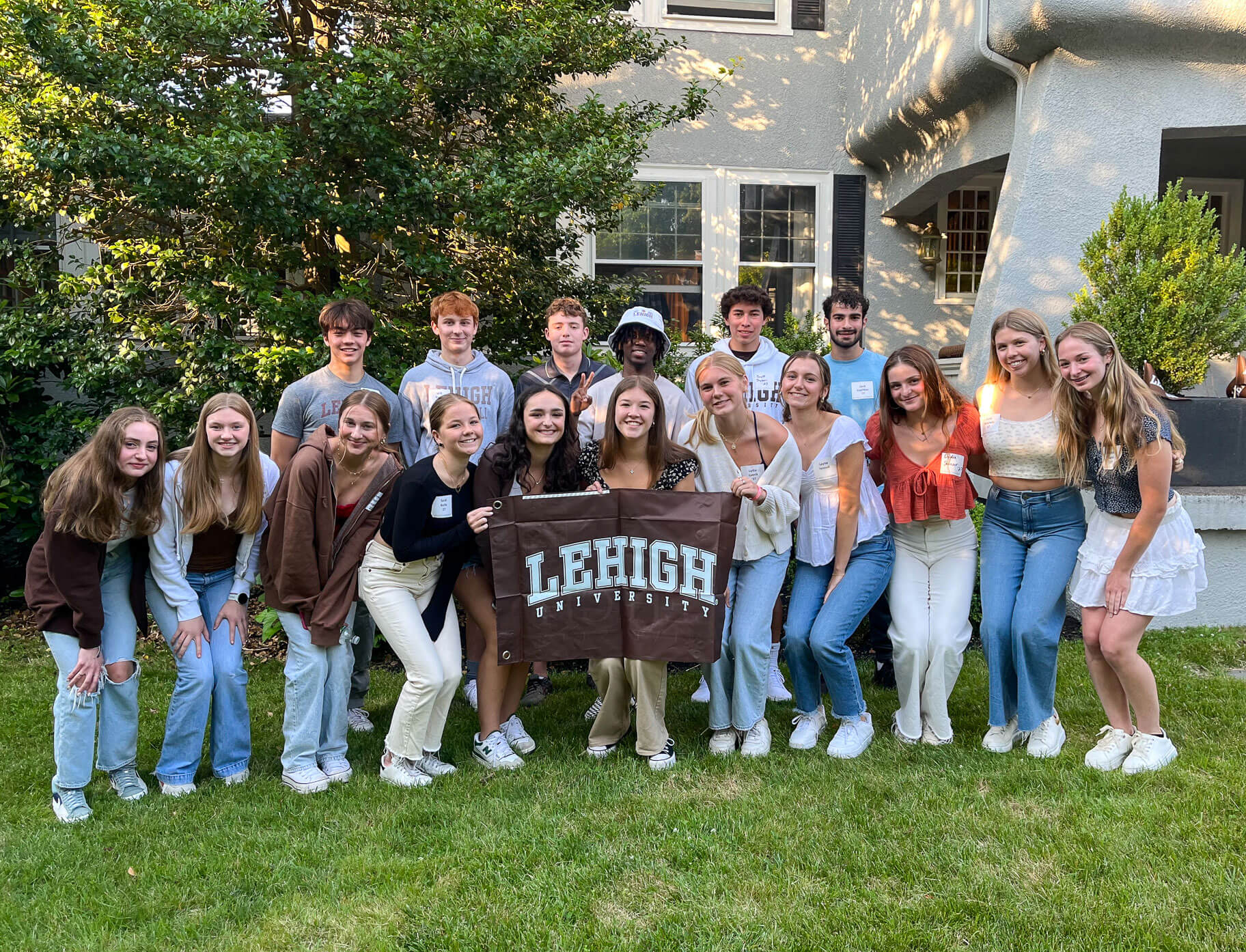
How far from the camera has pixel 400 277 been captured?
792 centimetres

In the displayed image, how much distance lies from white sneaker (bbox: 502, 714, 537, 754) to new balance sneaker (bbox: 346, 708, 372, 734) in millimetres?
906

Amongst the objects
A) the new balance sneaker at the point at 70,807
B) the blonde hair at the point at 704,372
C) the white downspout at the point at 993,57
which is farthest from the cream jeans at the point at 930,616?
the white downspout at the point at 993,57

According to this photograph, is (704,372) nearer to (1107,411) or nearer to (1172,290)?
(1107,411)

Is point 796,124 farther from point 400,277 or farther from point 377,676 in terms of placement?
point 377,676

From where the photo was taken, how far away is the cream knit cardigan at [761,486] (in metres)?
4.89

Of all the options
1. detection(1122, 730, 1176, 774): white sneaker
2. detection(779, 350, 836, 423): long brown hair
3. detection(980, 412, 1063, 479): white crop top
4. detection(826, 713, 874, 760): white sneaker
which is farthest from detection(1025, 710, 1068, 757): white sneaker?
detection(779, 350, 836, 423): long brown hair

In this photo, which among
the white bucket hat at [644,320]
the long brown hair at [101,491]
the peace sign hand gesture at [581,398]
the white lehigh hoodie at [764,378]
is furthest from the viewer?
the white lehigh hoodie at [764,378]

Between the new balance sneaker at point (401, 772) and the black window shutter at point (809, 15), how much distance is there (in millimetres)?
9912

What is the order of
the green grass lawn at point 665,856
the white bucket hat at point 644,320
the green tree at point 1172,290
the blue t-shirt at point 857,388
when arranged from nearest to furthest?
the green grass lawn at point 665,856 < the white bucket hat at point 644,320 < the blue t-shirt at point 857,388 < the green tree at point 1172,290

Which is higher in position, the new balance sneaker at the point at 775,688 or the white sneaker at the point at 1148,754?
the white sneaker at the point at 1148,754

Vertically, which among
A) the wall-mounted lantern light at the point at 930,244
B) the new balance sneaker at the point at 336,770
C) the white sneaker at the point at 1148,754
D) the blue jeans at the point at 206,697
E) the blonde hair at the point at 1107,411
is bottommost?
the new balance sneaker at the point at 336,770

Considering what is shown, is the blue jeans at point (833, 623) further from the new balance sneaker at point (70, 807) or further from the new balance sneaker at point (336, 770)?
the new balance sneaker at point (70, 807)

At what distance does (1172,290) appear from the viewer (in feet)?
23.1

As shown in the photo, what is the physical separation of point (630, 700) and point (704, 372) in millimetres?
1774
